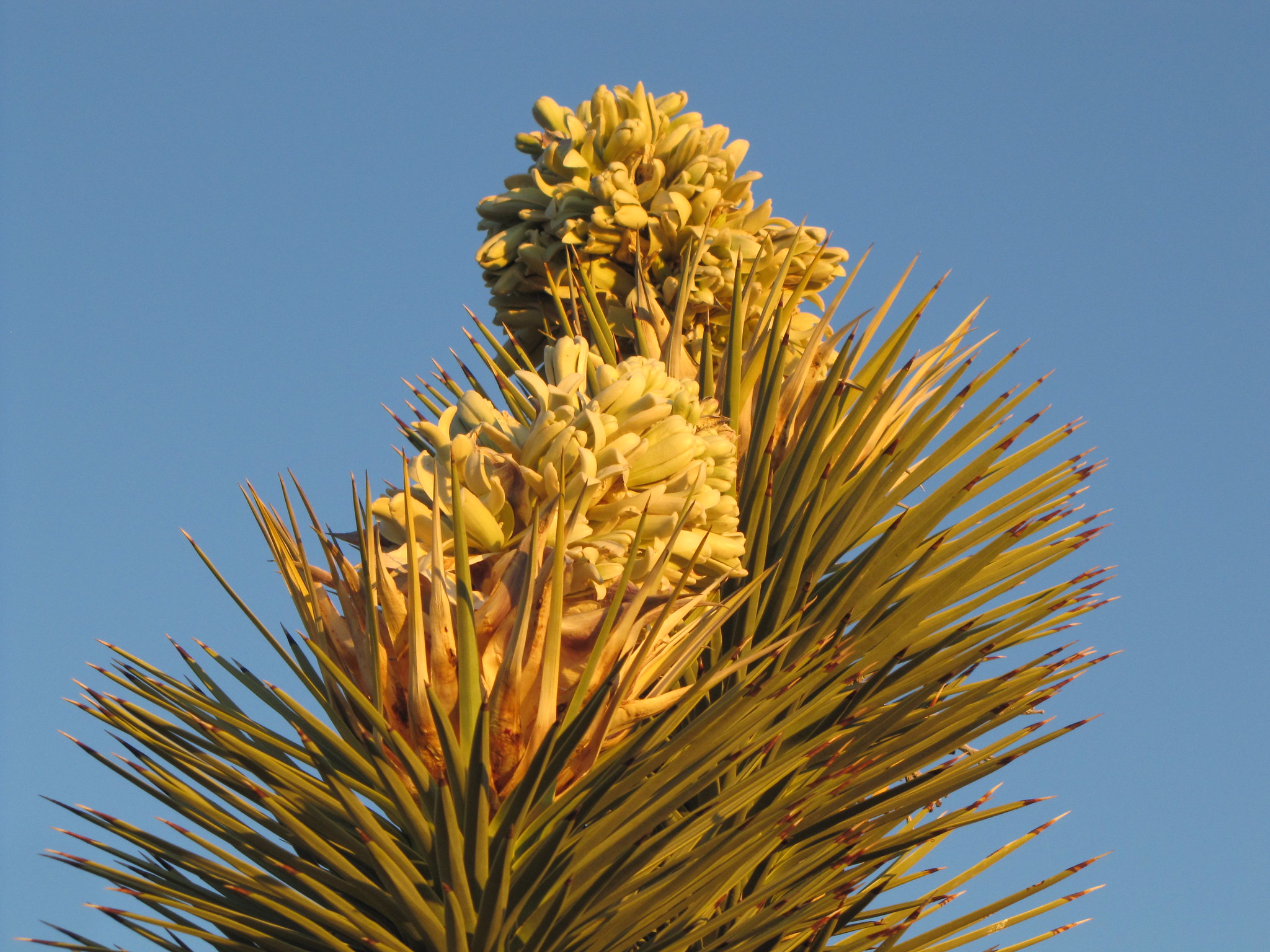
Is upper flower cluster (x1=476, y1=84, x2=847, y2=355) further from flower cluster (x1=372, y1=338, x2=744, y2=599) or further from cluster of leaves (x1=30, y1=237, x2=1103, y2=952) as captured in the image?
flower cluster (x1=372, y1=338, x2=744, y2=599)

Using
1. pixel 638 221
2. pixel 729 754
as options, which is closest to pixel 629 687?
pixel 729 754

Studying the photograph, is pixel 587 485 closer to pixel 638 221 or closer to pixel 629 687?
pixel 629 687

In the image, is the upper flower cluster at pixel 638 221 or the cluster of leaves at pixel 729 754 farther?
the upper flower cluster at pixel 638 221

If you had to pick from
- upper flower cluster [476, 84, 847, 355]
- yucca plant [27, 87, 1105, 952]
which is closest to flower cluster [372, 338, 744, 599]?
yucca plant [27, 87, 1105, 952]

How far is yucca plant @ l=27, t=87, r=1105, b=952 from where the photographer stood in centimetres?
174

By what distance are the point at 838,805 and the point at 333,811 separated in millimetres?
871

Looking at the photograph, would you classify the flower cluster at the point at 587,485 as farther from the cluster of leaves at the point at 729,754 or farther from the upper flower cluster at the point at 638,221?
the upper flower cluster at the point at 638,221

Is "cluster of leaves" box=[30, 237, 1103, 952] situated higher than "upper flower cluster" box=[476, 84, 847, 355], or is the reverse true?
"upper flower cluster" box=[476, 84, 847, 355]

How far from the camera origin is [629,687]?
1881 millimetres

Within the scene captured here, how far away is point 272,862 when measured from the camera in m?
1.80

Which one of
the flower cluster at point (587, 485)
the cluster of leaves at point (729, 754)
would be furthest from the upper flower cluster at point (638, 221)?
the flower cluster at point (587, 485)

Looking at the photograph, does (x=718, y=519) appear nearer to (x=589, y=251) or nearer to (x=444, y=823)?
(x=444, y=823)

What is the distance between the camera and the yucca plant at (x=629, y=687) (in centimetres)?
174

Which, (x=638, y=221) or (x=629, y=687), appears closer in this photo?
(x=629, y=687)
